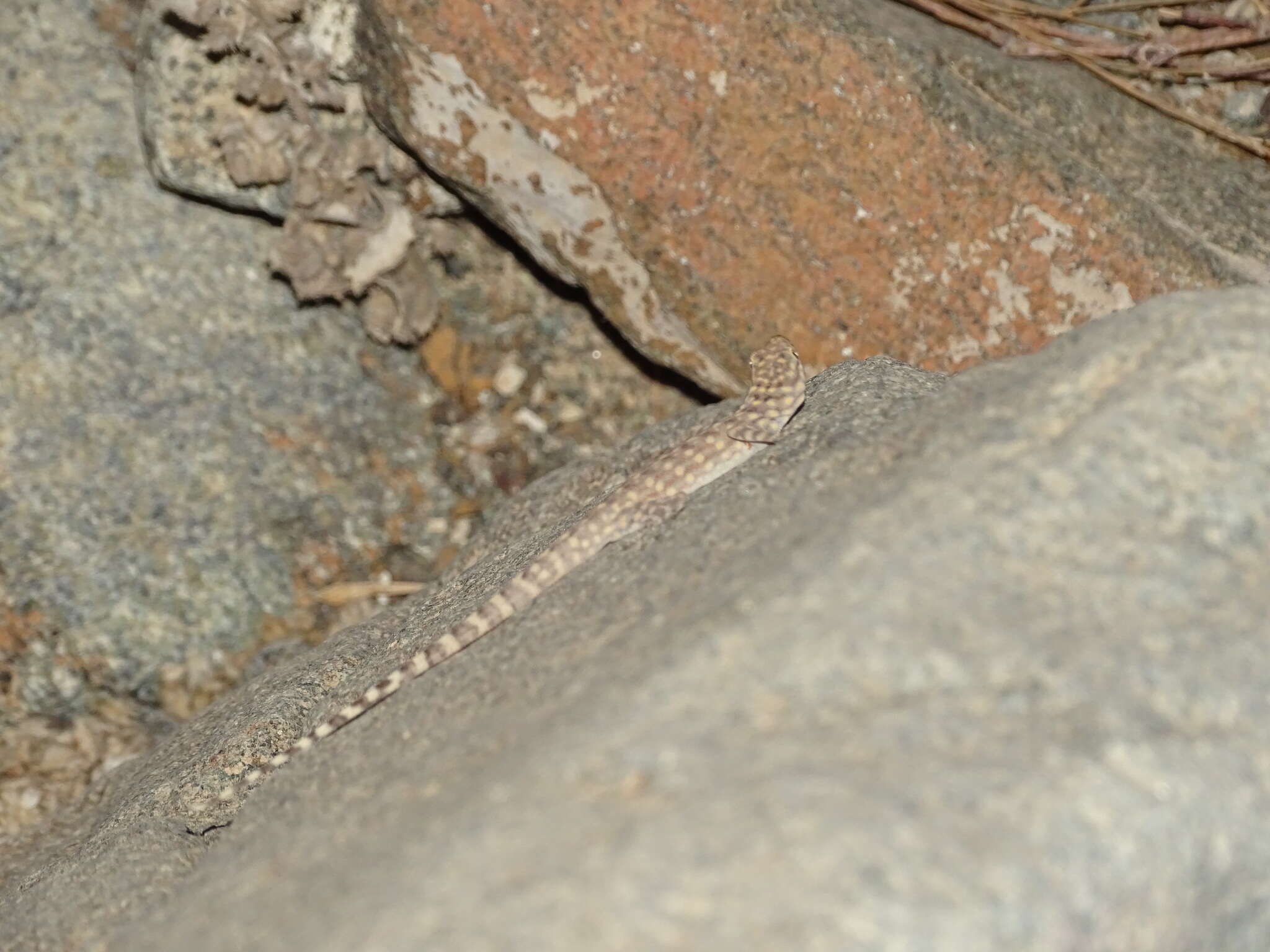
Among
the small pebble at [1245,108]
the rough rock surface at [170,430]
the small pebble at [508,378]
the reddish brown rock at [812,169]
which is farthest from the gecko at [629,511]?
the small pebble at [1245,108]

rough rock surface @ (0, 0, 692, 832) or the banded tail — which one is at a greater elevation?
rough rock surface @ (0, 0, 692, 832)

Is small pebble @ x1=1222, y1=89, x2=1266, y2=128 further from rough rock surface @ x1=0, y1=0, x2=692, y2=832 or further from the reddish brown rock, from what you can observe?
rough rock surface @ x1=0, y1=0, x2=692, y2=832

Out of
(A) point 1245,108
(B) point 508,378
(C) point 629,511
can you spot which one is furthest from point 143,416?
(A) point 1245,108

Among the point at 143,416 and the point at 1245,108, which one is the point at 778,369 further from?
the point at 143,416

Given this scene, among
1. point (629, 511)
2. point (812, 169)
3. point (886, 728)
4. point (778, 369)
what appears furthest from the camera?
point (812, 169)

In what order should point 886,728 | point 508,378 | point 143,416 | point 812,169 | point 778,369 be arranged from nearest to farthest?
point 886,728, point 778,369, point 812,169, point 143,416, point 508,378

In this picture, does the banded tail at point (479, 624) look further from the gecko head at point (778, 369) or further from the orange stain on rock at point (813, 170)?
the orange stain on rock at point (813, 170)

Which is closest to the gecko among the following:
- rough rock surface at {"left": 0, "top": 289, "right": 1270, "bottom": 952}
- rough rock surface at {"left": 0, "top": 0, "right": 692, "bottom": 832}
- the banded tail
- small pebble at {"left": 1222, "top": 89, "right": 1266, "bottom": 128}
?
the banded tail
